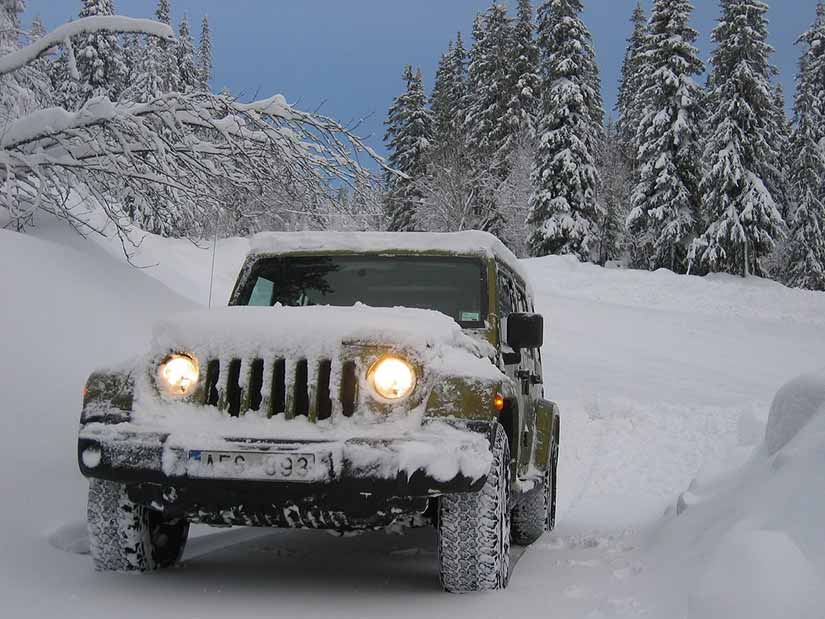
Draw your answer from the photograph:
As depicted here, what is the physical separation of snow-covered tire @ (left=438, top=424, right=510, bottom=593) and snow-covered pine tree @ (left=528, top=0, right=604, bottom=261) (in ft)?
116

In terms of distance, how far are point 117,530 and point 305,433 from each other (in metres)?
1.15

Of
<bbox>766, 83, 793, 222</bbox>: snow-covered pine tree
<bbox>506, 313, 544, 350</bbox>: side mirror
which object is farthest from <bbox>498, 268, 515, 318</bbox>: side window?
<bbox>766, 83, 793, 222</bbox>: snow-covered pine tree

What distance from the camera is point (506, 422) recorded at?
4543 millimetres

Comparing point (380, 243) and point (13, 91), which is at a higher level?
point (13, 91)

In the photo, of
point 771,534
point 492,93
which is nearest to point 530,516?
point 771,534

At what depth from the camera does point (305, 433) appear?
12.5 feet

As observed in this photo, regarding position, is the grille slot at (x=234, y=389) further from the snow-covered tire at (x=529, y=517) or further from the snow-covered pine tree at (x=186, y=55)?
the snow-covered pine tree at (x=186, y=55)

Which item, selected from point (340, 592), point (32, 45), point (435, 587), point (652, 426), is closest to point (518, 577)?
point (435, 587)

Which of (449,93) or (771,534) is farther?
(449,93)

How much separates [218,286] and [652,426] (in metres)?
15.4

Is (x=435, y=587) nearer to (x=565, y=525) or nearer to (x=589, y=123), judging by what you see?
(x=565, y=525)

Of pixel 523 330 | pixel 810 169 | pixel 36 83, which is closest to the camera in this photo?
pixel 523 330

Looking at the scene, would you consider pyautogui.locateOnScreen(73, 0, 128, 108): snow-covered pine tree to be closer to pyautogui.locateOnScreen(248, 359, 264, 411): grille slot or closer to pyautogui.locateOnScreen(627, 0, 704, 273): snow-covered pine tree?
pyautogui.locateOnScreen(627, 0, 704, 273): snow-covered pine tree

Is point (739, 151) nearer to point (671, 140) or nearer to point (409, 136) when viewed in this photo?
point (671, 140)
